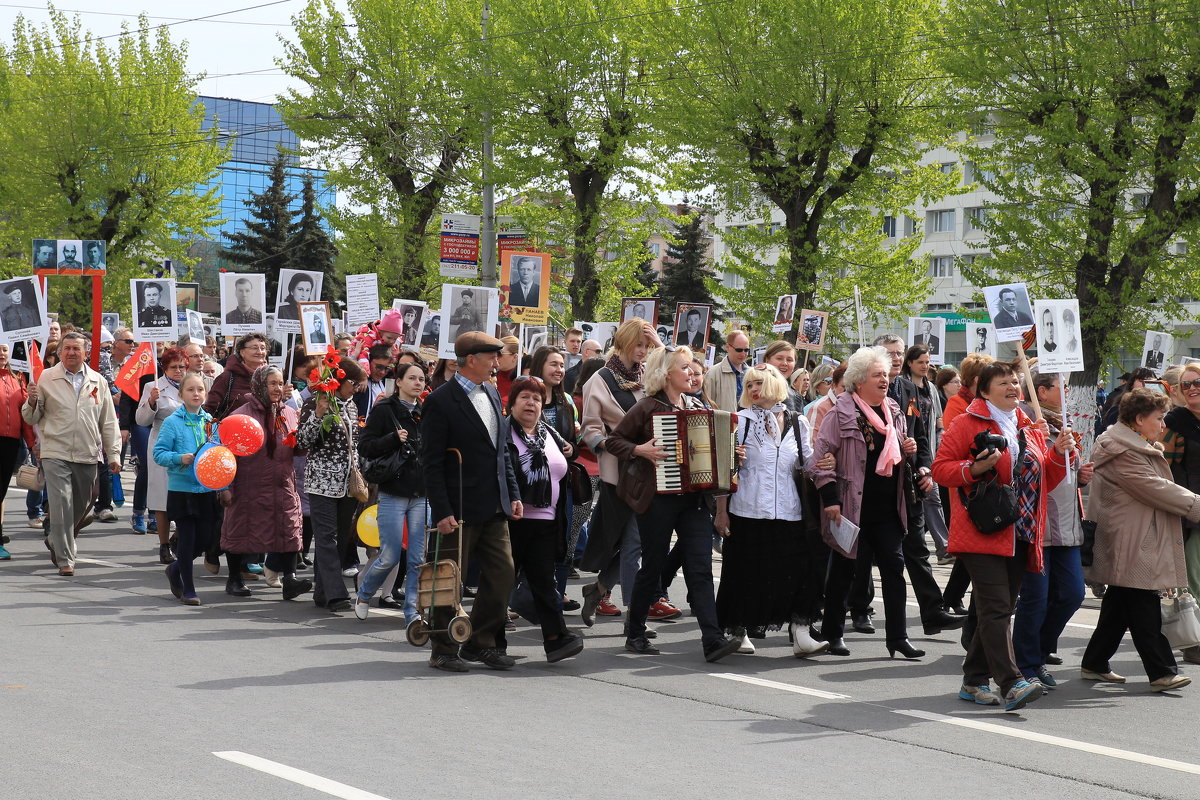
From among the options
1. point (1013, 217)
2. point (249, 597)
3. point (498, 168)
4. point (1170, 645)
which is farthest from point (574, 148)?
point (1170, 645)

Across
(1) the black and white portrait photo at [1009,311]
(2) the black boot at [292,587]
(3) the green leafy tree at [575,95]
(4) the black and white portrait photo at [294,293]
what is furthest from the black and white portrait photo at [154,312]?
(3) the green leafy tree at [575,95]

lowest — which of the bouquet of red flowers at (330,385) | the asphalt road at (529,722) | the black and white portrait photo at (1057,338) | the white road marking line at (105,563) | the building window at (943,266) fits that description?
the asphalt road at (529,722)

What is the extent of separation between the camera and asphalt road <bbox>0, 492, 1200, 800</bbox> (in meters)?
5.61

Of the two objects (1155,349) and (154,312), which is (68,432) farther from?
(1155,349)

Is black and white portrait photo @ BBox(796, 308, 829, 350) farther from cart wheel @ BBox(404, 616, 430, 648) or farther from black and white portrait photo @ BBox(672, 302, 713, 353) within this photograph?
cart wheel @ BBox(404, 616, 430, 648)

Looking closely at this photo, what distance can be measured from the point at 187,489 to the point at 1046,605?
6.44 m

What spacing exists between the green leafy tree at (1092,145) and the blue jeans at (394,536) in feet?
57.9

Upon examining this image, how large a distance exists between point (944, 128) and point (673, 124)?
595 cm

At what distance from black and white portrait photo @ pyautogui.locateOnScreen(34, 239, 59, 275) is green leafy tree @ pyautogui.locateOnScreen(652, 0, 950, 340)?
47.8ft

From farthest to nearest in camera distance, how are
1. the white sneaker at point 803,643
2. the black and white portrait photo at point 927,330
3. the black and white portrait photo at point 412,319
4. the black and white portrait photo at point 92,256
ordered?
the black and white portrait photo at point 927,330 < the black and white portrait photo at point 92,256 < the black and white portrait photo at point 412,319 < the white sneaker at point 803,643

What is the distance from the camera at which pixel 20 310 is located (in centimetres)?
1433

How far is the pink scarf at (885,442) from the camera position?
856cm

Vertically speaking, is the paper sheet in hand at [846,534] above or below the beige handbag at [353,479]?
below

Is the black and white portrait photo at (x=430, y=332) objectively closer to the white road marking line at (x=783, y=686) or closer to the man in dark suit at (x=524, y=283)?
the man in dark suit at (x=524, y=283)
